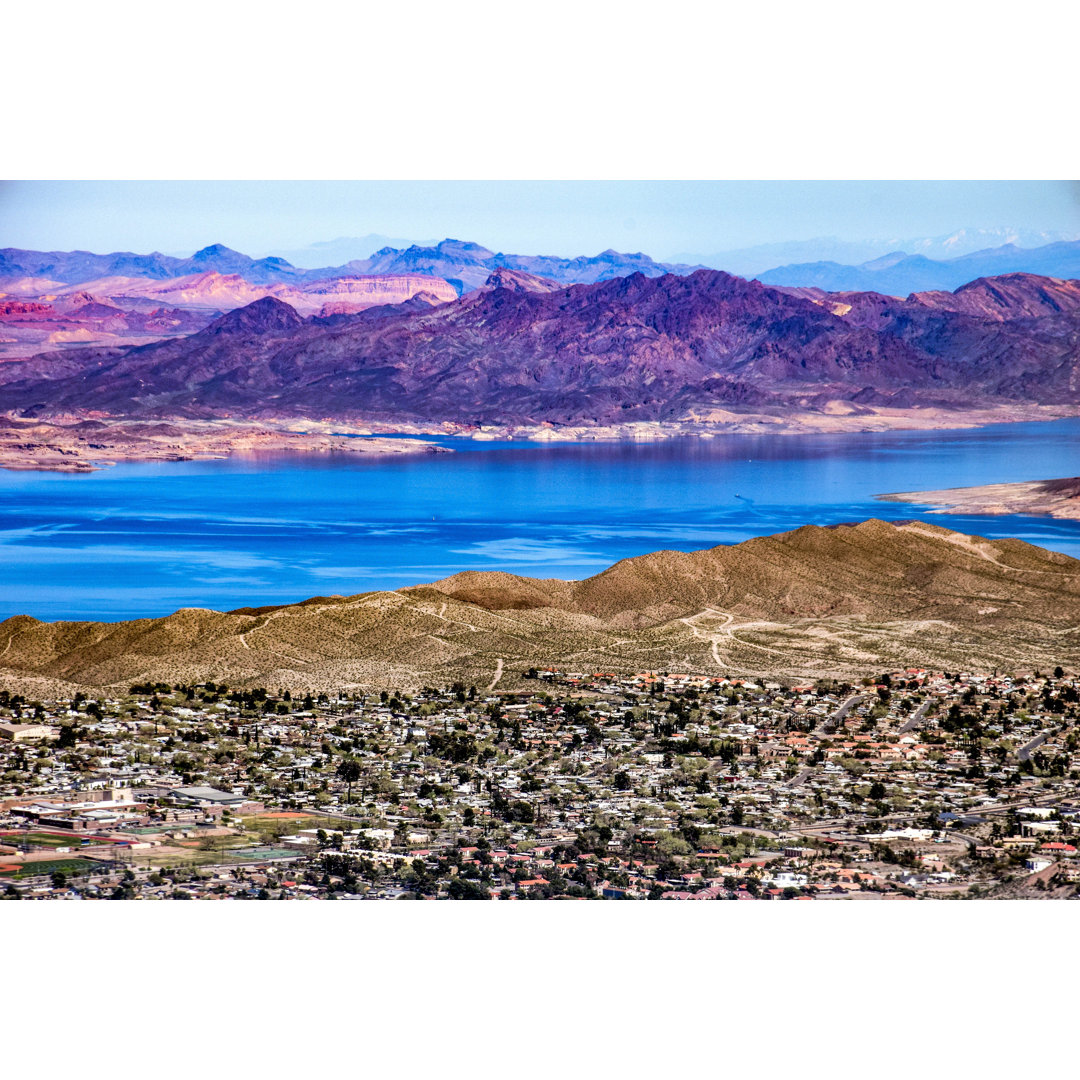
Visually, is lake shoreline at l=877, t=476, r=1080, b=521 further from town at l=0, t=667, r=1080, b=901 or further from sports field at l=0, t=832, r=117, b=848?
sports field at l=0, t=832, r=117, b=848

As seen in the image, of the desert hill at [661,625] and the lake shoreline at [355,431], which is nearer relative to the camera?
the desert hill at [661,625]

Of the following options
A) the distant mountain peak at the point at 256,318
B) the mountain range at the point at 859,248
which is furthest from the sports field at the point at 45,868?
the distant mountain peak at the point at 256,318

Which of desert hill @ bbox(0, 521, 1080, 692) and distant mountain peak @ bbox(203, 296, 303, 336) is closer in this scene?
desert hill @ bbox(0, 521, 1080, 692)

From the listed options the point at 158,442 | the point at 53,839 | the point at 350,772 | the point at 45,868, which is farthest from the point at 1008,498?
the point at 45,868

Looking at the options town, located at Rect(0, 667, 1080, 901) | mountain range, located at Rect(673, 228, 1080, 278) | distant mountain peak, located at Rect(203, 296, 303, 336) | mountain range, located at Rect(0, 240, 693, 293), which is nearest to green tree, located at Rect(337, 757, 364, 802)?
town, located at Rect(0, 667, 1080, 901)

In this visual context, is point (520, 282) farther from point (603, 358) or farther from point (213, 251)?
point (213, 251)

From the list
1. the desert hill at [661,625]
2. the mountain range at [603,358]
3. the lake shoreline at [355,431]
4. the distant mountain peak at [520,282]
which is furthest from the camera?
the mountain range at [603,358]

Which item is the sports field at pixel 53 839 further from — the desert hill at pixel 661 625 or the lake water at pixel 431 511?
the lake water at pixel 431 511
